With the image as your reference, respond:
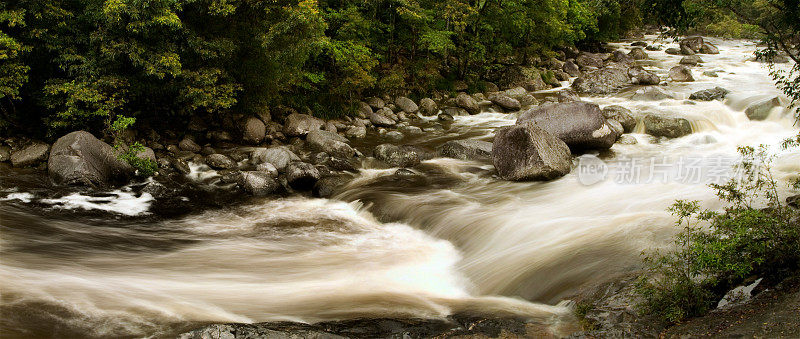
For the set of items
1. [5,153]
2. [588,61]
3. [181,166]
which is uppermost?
[588,61]

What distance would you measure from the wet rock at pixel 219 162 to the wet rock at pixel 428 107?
864 cm

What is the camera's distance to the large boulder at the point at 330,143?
1470cm

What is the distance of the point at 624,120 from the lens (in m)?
15.4

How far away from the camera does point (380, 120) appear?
1812cm

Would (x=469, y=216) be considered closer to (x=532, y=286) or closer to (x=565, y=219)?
(x=565, y=219)

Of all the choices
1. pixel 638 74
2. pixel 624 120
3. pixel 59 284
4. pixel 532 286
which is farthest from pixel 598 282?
pixel 638 74

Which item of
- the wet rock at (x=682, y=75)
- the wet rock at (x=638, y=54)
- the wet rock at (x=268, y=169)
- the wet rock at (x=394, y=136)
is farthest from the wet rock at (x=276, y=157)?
the wet rock at (x=638, y=54)

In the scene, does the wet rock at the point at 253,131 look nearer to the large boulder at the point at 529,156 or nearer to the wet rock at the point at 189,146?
the wet rock at the point at 189,146

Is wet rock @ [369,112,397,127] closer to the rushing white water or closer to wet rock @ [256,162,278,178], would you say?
the rushing white water

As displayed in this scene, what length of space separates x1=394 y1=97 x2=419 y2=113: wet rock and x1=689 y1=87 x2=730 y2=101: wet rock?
1056 cm

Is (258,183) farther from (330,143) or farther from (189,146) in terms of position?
(189,146)

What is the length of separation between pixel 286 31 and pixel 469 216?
773 centimetres

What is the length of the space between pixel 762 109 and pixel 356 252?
14379 mm

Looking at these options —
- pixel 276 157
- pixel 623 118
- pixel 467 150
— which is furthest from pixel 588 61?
pixel 276 157
